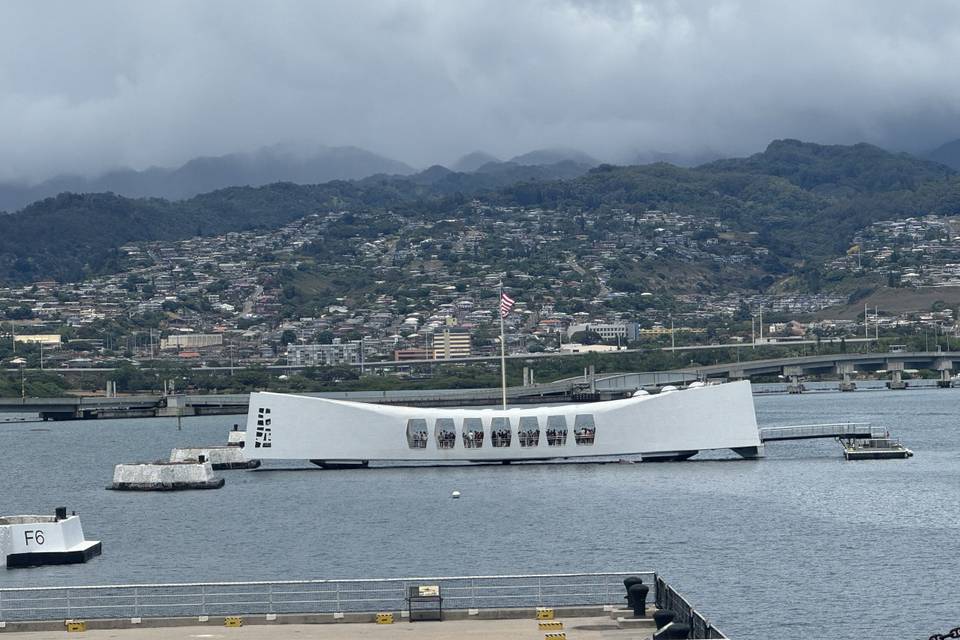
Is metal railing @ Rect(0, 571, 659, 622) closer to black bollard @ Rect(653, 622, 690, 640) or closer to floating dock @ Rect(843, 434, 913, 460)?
black bollard @ Rect(653, 622, 690, 640)

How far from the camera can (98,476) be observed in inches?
3728

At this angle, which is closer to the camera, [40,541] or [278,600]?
[278,600]

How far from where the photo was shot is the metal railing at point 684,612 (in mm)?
30672

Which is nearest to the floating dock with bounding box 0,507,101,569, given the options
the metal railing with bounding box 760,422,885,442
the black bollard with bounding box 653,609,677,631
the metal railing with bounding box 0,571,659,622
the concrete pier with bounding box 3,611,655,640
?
the metal railing with bounding box 0,571,659,622

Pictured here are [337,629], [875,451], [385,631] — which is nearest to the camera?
[385,631]

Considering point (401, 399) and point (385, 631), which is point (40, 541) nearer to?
point (385, 631)

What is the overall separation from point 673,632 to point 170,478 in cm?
5573

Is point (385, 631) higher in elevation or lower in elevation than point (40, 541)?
lower

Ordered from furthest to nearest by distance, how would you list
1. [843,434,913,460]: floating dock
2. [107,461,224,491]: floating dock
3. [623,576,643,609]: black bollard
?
1. [843,434,913,460]: floating dock
2. [107,461,224,491]: floating dock
3. [623,576,643,609]: black bollard

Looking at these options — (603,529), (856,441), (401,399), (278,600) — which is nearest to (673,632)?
(278,600)

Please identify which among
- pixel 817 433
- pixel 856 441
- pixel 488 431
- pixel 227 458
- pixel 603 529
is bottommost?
pixel 603 529

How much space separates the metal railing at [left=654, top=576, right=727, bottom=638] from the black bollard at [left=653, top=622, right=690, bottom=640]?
205 millimetres

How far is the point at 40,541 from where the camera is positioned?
172 ft

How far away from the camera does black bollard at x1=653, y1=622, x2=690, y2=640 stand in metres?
30.9
